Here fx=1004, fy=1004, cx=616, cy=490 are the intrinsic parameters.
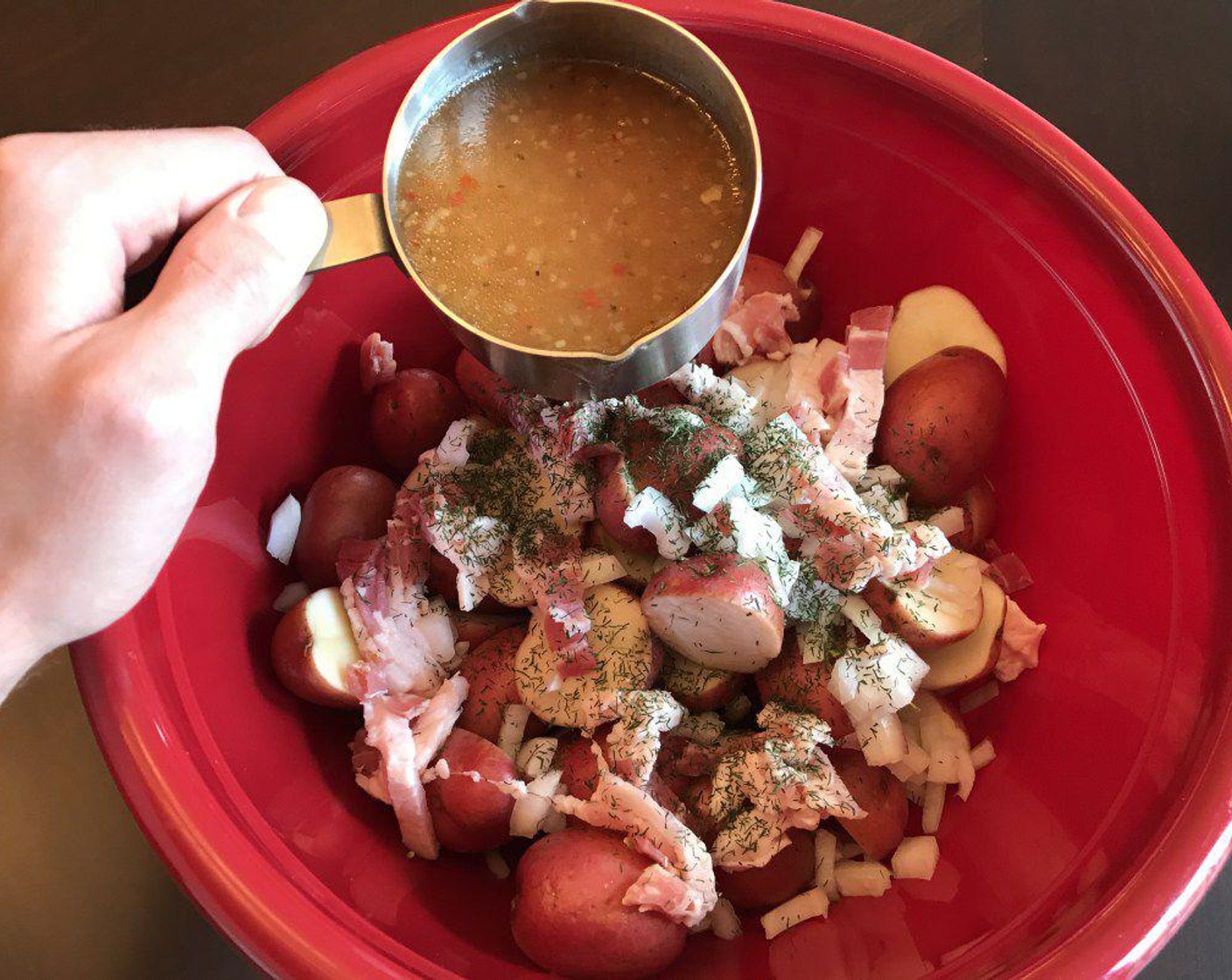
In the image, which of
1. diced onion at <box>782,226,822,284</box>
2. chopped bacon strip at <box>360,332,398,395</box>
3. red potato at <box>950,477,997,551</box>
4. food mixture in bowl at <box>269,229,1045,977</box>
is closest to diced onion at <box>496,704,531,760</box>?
food mixture in bowl at <box>269,229,1045,977</box>

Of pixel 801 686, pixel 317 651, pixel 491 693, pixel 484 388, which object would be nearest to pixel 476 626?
pixel 491 693

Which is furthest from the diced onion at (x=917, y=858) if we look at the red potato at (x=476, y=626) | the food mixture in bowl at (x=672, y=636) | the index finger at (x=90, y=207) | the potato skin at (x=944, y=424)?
the index finger at (x=90, y=207)

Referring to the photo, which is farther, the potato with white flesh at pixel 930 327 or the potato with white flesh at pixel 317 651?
the potato with white flesh at pixel 930 327

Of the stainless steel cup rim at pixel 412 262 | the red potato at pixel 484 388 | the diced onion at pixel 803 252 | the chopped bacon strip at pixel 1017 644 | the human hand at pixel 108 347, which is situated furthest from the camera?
the diced onion at pixel 803 252

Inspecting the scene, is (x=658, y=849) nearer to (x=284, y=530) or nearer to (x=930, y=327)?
(x=284, y=530)

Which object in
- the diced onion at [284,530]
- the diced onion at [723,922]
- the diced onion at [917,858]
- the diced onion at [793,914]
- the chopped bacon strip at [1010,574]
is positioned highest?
the diced onion at [284,530]

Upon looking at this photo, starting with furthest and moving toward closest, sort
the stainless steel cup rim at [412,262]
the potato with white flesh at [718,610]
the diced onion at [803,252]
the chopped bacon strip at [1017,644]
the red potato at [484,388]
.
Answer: the diced onion at [803,252] → the red potato at [484,388] → the chopped bacon strip at [1017,644] → the potato with white flesh at [718,610] → the stainless steel cup rim at [412,262]

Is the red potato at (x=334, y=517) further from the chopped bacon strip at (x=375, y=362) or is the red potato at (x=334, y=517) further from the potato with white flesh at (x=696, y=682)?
the potato with white flesh at (x=696, y=682)
